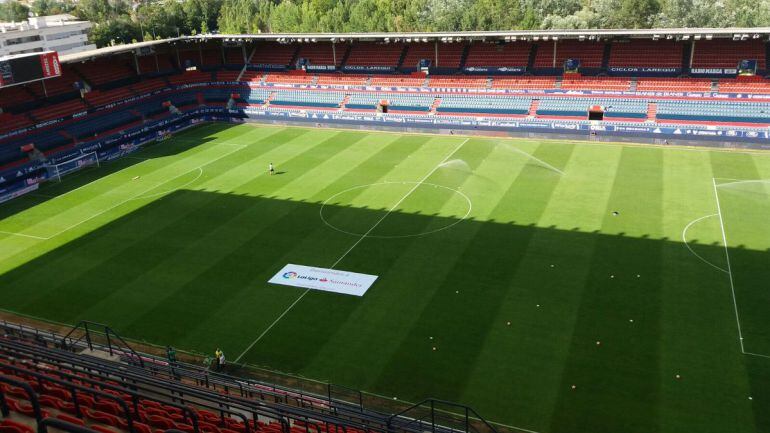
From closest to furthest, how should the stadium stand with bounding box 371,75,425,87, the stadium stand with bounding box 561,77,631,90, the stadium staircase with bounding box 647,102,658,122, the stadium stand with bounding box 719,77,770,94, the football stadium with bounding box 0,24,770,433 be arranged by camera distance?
the football stadium with bounding box 0,24,770,433, the stadium stand with bounding box 719,77,770,94, the stadium staircase with bounding box 647,102,658,122, the stadium stand with bounding box 561,77,631,90, the stadium stand with bounding box 371,75,425,87

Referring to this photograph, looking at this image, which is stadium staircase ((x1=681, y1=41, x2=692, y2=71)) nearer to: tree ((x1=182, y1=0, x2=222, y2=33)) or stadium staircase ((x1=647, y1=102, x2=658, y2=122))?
stadium staircase ((x1=647, y1=102, x2=658, y2=122))

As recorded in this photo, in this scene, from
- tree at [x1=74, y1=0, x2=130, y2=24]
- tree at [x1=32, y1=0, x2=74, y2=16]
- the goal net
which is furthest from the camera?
tree at [x1=32, y1=0, x2=74, y2=16]

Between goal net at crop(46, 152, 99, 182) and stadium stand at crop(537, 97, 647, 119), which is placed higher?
stadium stand at crop(537, 97, 647, 119)

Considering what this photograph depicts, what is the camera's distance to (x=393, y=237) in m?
34.6

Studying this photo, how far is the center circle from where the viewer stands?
35.4 m

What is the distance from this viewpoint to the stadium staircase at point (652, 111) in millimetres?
52078

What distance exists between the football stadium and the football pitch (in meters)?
0.15

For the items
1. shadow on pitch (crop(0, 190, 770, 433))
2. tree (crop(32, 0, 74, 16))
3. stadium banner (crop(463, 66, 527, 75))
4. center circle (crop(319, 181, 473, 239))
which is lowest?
shadow on pitch (crop(0, 190, 770, 433))

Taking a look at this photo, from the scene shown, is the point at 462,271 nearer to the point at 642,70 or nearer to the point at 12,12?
the point at 642,70

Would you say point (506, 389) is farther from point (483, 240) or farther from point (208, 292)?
point (208, 292)

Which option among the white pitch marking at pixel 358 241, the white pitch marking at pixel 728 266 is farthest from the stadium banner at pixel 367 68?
the white pitch marking at pixel 728 266

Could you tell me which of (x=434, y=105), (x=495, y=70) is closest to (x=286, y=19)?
(x=434, y=105)

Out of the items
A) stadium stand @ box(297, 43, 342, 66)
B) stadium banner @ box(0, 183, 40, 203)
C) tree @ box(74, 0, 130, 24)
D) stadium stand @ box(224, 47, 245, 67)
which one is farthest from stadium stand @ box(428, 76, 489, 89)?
tree @ box(74, 0, 130, 24)

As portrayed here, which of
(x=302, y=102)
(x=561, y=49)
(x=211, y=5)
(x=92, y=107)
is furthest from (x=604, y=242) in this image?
(x=211, y=5)
